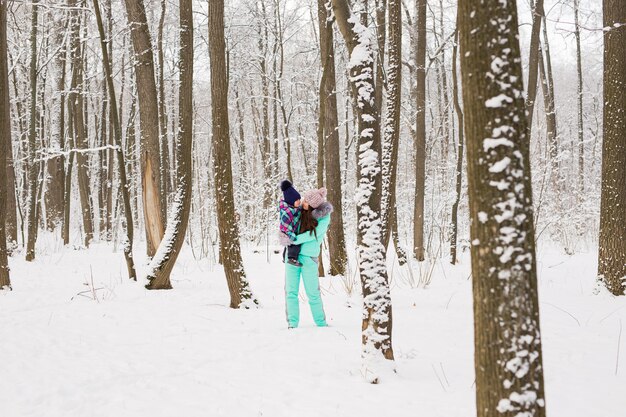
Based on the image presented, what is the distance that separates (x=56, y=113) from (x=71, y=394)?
13.5 metres

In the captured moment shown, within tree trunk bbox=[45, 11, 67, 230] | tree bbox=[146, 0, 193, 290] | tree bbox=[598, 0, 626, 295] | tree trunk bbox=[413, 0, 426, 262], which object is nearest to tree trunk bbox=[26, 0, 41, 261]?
tree trunk bbox=[45, 11, 67, 230]

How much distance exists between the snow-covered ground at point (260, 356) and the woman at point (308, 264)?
0.68 feet

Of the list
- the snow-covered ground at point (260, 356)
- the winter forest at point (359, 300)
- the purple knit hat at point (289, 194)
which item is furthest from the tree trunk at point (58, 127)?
the purple knit hat at point (289, 194)

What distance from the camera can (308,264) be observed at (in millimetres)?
5336

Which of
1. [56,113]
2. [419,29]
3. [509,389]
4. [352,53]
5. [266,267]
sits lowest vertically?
[266,267]

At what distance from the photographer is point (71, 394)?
10.9 feet

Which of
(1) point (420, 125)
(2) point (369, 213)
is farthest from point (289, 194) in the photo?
(1) point (420, 125)

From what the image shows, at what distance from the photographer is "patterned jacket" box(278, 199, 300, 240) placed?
5266mm

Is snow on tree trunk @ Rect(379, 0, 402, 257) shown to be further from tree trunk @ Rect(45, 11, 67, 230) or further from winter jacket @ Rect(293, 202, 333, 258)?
tree trunk @ Rect(45, 11, 67, 230)

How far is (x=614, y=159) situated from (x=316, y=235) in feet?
14.0

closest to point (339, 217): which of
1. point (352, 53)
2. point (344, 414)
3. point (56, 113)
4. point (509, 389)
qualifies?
point (352, 53)

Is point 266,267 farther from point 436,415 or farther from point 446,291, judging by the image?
point 436,415

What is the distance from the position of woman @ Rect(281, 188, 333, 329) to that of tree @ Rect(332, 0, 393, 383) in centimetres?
151

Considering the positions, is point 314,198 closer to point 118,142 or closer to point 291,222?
point 291,222
